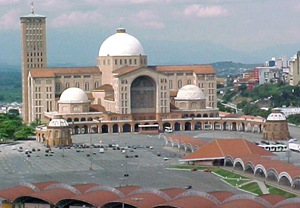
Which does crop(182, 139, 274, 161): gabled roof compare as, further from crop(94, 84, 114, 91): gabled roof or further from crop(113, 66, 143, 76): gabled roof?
crop(94, 84, 114, 91): gabled roof

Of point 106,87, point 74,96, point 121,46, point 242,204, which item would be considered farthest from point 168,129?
point 242,204

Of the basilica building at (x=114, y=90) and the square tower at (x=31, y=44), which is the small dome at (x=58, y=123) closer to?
the basilica building at (x=114, y=90)

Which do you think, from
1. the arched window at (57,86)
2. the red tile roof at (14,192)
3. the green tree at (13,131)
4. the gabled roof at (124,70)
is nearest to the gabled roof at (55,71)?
the arched window at (57,86)

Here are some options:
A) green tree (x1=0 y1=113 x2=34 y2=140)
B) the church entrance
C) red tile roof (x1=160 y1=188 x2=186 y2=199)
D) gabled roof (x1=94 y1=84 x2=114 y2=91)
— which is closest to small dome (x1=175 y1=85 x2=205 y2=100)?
the church entrance

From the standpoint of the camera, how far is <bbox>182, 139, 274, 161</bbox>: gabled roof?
95.9m

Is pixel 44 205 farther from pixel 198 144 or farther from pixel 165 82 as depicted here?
pixel 165 82

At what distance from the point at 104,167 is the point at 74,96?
41.9m

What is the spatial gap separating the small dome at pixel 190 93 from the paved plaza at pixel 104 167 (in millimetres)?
18123

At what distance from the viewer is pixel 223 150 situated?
96.6 metres

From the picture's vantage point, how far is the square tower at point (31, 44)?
150625mm

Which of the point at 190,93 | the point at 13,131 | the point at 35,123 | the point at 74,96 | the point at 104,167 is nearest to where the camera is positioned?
the point at 104,167

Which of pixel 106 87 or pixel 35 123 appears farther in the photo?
pixel 106 87

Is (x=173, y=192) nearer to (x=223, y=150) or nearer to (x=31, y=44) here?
(x=223, y=150)

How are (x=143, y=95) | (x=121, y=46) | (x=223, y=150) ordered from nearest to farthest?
(x=223, y=150)
(x=143, y=95)
(x=121, y=46)
